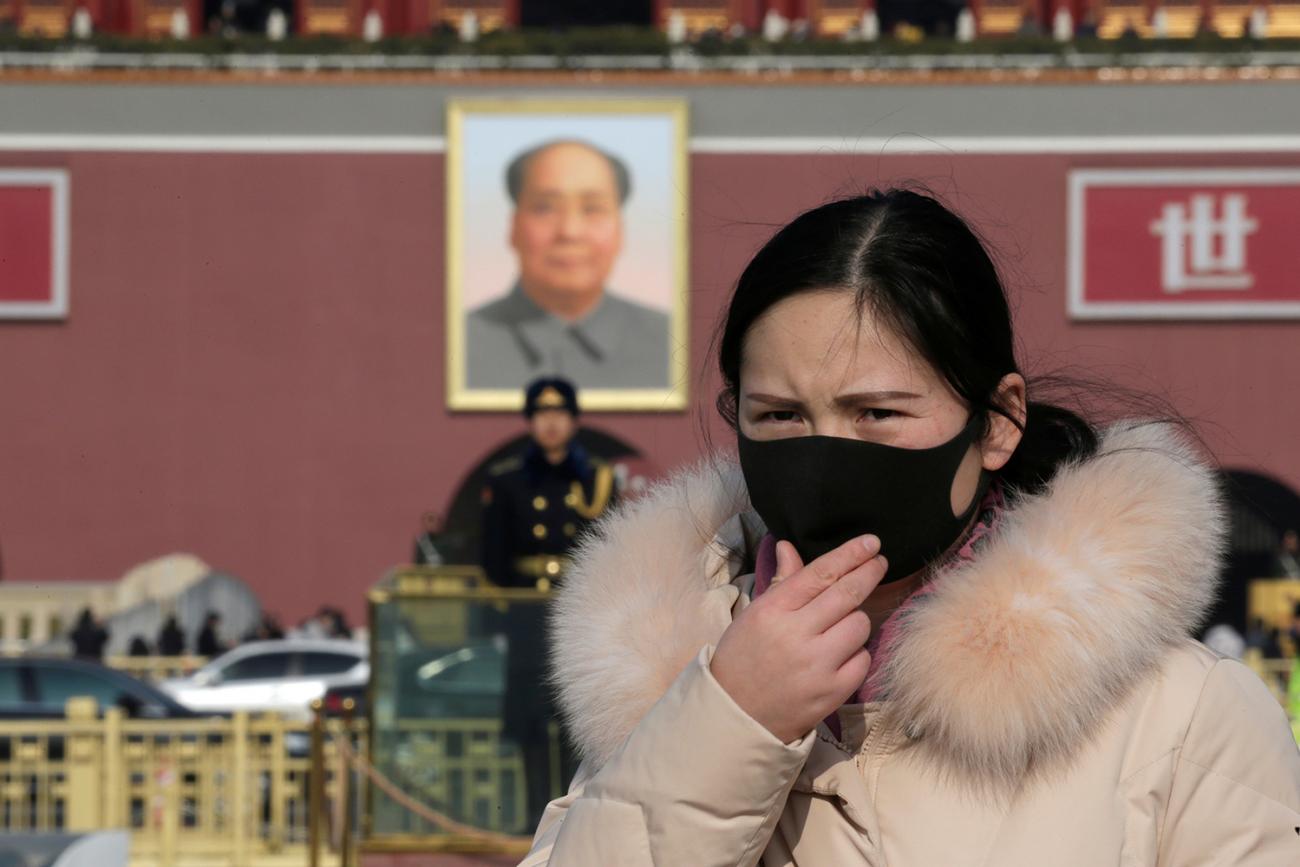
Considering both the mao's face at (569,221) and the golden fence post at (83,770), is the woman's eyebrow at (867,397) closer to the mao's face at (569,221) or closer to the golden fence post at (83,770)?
the golden fence post at (83,770)

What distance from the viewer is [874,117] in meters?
19.2

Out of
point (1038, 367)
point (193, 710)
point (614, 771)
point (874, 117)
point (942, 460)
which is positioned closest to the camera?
point (614, 771)

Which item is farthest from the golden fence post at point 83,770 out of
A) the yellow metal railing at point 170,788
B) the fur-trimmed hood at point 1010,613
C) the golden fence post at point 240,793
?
the fur-trimmed hood at point 1010,613

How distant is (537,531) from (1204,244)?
14456 mm

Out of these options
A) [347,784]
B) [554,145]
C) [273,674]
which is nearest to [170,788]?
[347,784]

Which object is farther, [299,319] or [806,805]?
[299,319]

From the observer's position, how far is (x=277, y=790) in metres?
8.05

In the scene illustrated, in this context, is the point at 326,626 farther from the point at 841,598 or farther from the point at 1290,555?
the point at 841,598

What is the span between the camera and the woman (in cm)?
161

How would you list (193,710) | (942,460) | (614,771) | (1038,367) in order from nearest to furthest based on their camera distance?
(614,771) → (942,460) → (1038,367) → (193,710)

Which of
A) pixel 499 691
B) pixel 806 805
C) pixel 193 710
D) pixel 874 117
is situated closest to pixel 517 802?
pixel 499 691

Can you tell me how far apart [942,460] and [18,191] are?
19073 mm

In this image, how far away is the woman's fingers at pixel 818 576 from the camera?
1627mm

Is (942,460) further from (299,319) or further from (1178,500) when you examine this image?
(299,319)
